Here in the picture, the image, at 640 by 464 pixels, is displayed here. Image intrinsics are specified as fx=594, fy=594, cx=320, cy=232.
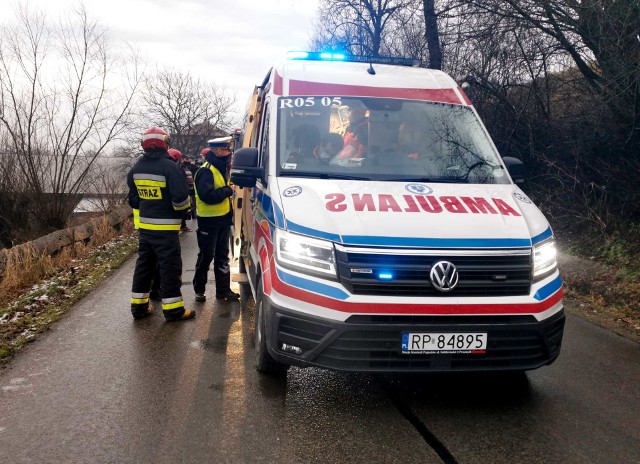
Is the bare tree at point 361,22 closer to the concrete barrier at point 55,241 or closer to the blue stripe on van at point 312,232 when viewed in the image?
the concrete barrier at point 55,241

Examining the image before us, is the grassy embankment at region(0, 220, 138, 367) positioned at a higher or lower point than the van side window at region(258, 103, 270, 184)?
lower

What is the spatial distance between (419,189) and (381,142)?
2.30 feet

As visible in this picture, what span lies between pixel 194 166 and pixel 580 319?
10.4 metres

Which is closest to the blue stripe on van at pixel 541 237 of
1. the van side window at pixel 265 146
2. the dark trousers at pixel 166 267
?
the van side window at pixel 265 146

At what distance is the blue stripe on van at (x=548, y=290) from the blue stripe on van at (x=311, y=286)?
126 cm

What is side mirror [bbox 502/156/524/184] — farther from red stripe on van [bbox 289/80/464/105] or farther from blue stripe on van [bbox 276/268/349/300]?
blue stripe on van [bbox 276/268/349/300]

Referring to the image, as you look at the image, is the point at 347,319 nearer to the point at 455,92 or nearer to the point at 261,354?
the point at 261,354

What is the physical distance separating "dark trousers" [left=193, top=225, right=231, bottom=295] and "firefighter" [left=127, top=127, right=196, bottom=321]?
821mm

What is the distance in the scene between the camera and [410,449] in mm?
3418

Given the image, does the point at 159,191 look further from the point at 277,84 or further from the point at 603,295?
the point at 603,295

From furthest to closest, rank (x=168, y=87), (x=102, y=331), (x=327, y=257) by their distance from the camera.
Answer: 1. (x=168, y=87)
2. (x=102, y=331)
3. (x=327, y=257)

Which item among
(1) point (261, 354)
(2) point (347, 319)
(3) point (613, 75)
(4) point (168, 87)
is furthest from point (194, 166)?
(4) point (168, 87)

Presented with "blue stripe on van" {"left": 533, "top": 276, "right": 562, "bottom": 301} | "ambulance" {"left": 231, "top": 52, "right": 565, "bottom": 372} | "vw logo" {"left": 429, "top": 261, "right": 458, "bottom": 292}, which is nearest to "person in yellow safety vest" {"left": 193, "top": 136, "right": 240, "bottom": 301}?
"ambulance" {"left": 231, "top": 52, "right": 565, "bottom": 372}

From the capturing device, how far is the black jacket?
20.1 feet
